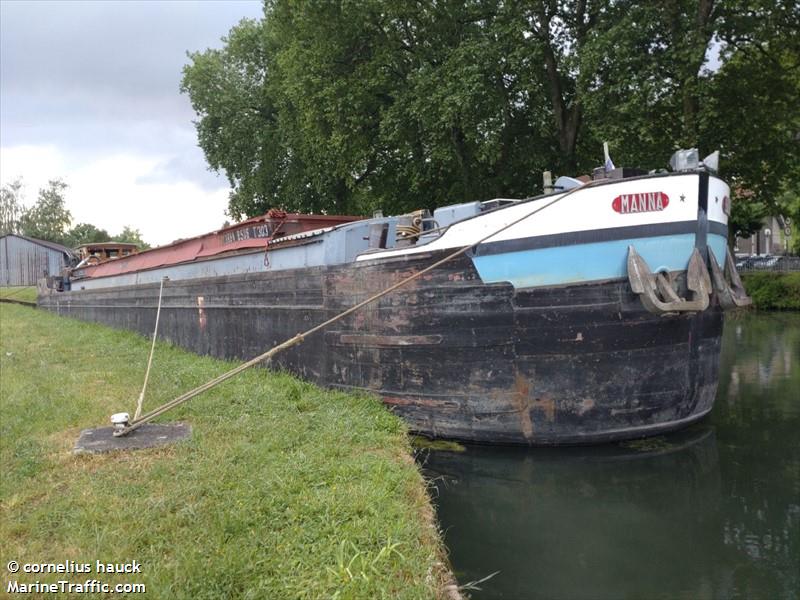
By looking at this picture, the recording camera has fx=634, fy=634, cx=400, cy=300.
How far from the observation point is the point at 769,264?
1121 inches

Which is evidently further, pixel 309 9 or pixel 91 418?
pixel 309 9

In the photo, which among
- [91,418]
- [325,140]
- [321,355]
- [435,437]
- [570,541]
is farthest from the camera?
[325,140]

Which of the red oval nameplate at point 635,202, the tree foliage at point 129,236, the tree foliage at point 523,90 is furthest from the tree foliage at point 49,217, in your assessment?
the red oval nameplate at point 635,202

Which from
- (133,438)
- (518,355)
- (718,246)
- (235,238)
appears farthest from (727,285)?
(235,238)

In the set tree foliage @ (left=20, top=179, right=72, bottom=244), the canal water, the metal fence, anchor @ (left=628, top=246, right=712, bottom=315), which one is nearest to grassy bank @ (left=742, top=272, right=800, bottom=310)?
the metal fence

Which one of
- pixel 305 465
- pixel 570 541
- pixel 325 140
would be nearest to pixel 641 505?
pixel 570 541

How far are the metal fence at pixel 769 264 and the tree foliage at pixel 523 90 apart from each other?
39.2ft

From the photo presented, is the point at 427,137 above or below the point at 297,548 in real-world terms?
above

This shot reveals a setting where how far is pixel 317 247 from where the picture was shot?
8.52m

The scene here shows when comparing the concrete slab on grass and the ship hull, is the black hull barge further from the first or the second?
the concrete slab on grass

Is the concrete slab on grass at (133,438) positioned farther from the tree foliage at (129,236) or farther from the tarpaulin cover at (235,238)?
the tree foliage at (129,236)

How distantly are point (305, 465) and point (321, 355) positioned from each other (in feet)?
11.7

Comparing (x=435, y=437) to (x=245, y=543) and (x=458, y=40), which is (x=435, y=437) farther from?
(x=458, y=40)

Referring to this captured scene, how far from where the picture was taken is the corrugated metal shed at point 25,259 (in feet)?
128
